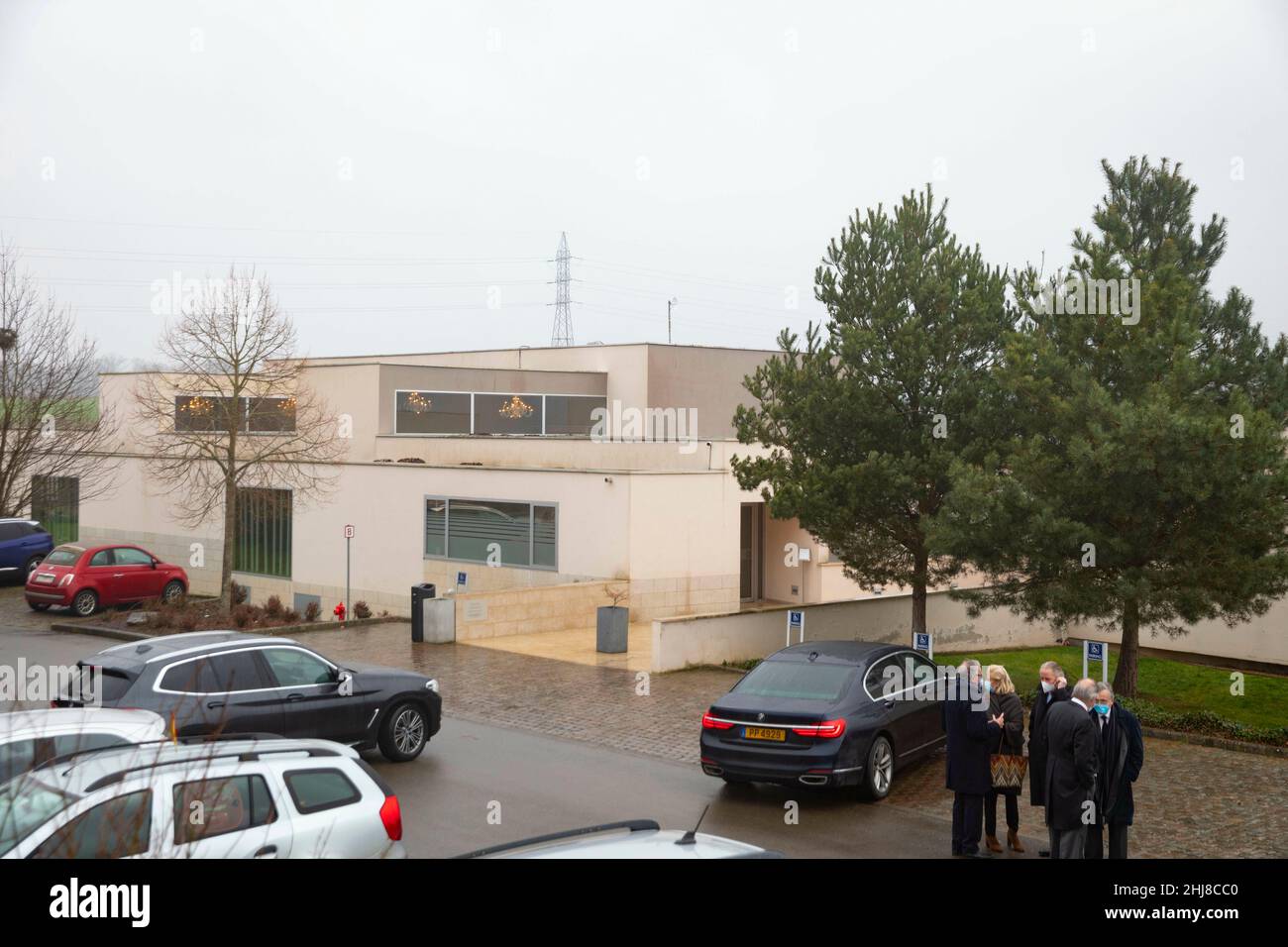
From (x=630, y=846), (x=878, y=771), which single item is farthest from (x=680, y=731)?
(x=630, y=846)

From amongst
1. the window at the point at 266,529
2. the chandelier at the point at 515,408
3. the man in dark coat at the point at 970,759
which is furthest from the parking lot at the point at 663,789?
the chandelier at the point at 515,408

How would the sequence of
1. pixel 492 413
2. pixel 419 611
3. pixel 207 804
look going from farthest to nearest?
pixel 492 413 → pixel 419 611 → pixel 207 804

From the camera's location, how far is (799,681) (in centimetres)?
1241

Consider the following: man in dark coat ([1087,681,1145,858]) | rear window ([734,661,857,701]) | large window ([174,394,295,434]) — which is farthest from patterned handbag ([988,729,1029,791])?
large window ([174,394,295,434])

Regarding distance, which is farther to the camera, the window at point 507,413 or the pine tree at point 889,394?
the window at point 507,413

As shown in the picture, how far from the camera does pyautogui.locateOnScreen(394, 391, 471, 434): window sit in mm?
33688

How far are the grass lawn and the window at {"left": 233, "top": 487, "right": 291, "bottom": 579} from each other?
18158mm

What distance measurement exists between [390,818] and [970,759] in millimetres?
5050

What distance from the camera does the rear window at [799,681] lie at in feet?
39.8

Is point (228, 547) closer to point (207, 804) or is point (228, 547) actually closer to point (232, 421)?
point (232, 421)

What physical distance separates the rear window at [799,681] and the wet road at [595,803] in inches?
43.1

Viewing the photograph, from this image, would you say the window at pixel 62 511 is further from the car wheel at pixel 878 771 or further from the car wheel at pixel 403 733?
the car wheel at pixel 878 771

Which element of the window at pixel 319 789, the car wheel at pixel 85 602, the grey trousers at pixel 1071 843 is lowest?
the car wheel at pixel 85 602
